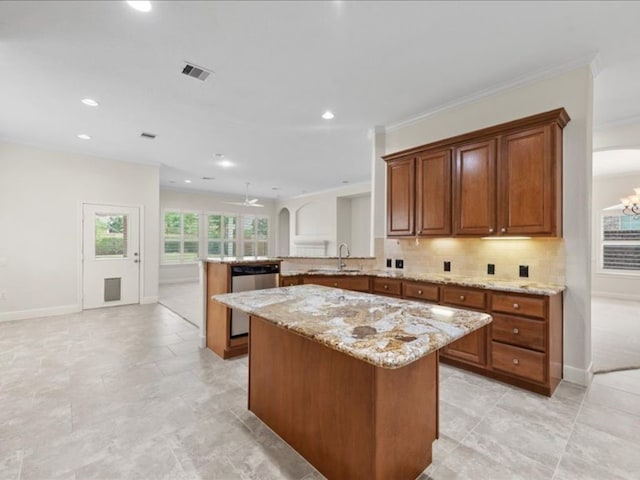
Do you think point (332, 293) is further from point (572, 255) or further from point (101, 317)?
point (101, 317)

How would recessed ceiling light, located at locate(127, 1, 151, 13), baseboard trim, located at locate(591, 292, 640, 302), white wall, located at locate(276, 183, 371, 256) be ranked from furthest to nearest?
white wall, located at locate(276, 183, 371, 256), baseboard trim, located at locate(591, 292, 640, 302), recessed ceiling light, located at locate(127, 1, 151, 13)

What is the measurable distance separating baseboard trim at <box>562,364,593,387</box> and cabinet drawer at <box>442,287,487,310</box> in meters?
0.93

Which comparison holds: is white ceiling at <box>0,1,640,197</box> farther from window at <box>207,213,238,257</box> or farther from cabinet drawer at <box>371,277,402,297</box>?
window at <box>207,213,238,257</box>

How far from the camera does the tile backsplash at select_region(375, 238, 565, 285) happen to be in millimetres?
2895

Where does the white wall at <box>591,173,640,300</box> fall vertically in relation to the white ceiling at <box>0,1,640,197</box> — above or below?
below

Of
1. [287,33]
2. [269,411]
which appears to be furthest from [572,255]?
[287,33]

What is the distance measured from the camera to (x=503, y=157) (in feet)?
9.73

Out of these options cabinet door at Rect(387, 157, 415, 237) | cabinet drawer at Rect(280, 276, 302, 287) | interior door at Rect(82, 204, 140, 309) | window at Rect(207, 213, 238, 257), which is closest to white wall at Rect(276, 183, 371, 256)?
window at Rect(207, 213, 238, 257)

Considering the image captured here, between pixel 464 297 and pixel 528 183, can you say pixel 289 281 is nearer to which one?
pixel 464 297

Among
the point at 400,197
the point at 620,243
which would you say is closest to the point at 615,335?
the point at 400,197

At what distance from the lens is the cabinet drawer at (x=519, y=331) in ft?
8.29

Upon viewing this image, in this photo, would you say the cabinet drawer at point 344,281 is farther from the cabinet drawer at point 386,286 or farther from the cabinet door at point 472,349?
the cabinet door at point 472,349

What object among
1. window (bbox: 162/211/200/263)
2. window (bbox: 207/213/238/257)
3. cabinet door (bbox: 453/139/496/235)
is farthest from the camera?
window (bbox: 207/213/238/257)

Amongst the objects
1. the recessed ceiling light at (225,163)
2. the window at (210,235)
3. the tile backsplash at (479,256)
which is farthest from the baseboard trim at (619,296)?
the window at (210,235)
